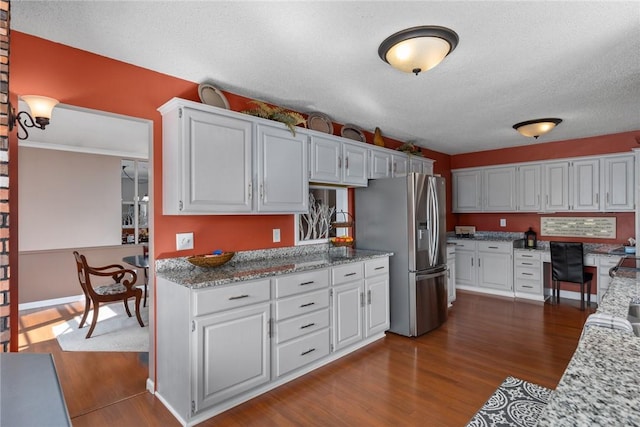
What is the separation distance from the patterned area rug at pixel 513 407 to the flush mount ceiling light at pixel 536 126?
2.93 m

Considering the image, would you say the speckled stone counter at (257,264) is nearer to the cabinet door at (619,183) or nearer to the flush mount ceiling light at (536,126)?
the flush mount ceiling light at (536,126)

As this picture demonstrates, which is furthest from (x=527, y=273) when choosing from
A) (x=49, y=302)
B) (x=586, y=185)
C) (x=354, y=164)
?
(x=49, y=302)

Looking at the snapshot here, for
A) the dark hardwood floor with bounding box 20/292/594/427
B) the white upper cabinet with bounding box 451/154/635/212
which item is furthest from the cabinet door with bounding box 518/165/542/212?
the dark hardwood floor with bounding box 20/292/594/427

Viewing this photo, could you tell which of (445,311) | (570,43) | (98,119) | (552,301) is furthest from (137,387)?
(552,301)

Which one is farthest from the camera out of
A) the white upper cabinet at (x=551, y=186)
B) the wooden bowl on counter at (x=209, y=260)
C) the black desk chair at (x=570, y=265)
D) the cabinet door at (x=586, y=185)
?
the cabinet door at (x=586, y=185)

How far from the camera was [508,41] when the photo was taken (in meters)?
2.13

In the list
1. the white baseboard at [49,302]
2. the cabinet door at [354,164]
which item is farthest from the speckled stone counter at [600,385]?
the white baseboard at [49,302]

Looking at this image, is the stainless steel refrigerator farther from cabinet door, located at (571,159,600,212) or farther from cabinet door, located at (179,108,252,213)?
cabinet door, located at (571,159,600,212)

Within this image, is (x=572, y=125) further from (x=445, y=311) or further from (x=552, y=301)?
(x=445, y=311)

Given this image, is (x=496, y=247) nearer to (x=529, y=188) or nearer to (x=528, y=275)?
(x=528, y=275)

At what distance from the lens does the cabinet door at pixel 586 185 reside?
4703 mm

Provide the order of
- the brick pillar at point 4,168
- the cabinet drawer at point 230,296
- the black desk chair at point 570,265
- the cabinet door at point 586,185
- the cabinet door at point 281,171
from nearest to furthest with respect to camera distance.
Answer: the brick pillar at point 4,168 → the cabinet drawer at point 230,296 → the cabinet door at point 281,171 → the black desk chair at point 570,265 → the cabinet door at point 586,185

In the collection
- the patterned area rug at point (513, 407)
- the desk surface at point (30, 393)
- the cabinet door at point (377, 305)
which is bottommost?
the patterned area rug at point (513, 407)

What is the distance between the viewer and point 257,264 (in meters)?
2.87
